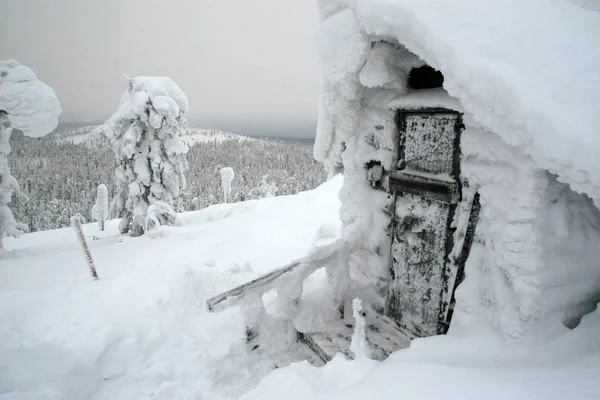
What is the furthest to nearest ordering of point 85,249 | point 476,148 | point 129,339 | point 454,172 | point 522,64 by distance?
point 85,249
point 129,339
point 454,172
point 476,148
point 522,64

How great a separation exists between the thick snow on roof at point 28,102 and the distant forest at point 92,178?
2524 centimetres

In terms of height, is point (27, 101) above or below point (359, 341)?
above

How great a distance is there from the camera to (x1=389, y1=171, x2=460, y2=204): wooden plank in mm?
3879

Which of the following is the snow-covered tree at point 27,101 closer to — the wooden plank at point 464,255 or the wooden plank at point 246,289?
the wooden plank at point 246,289

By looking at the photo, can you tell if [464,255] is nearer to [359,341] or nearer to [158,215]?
[359,341]

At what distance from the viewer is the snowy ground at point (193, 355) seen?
2.33 meters

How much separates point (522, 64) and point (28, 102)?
50.8 feet

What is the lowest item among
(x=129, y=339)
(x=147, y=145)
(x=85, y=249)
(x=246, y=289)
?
(x=129, y=339)

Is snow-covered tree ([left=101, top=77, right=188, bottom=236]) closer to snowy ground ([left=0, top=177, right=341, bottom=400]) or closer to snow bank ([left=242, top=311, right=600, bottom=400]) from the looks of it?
snowy ground ([left=0, top=177, right=341, bottom=400])

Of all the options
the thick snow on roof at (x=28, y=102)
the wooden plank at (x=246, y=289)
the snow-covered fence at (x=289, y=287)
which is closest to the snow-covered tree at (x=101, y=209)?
the thick snow on roof at (x=28, y=102)

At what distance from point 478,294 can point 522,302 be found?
2.03 ft

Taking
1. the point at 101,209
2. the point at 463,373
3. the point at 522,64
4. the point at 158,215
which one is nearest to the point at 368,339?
the point at 463,373

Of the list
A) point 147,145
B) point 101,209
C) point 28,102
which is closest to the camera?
point 28,102

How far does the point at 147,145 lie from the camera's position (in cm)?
1576
